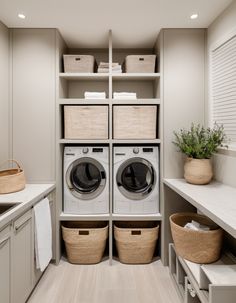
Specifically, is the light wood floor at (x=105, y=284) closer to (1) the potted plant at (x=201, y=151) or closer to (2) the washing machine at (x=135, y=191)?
(2) the washing machine at (x=135, y=191)

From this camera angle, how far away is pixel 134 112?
2975 mm

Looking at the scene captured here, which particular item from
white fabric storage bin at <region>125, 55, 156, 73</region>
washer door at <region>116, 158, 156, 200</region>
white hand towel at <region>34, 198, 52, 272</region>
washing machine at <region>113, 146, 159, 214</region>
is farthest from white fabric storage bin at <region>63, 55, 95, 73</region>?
white hand towel at <region>34, 198, 52, 272</region>

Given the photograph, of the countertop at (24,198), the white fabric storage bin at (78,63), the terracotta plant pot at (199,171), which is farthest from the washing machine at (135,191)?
the white fabric storage bin at (78,63)

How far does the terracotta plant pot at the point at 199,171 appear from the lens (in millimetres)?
2594

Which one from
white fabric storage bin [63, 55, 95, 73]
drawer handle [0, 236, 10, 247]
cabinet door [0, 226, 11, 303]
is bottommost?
cabinet door [0, 226, 11, 303]

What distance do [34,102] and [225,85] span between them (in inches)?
83.3

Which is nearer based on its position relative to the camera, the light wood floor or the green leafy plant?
the light wood floor

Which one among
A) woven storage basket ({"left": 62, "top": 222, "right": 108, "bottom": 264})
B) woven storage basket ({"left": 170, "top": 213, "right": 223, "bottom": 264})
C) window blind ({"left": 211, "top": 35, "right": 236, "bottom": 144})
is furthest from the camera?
woven storage basket ({"left": 62, "top": 222, "right": 108, "bottom": 264})

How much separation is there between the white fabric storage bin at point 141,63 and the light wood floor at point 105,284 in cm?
233

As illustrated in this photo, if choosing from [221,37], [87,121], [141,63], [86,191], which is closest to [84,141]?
[87,121]

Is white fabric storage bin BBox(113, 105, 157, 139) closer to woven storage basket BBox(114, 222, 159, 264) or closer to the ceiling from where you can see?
the ceiling

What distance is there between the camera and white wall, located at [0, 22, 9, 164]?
277 cm

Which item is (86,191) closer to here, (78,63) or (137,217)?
(137,217)

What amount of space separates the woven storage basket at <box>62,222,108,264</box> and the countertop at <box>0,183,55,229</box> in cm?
58
